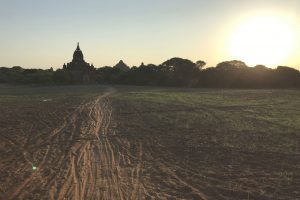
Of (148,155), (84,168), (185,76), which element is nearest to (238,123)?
(148,155)

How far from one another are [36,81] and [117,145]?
260 ft

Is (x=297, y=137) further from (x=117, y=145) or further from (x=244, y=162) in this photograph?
(x=117, y=145)

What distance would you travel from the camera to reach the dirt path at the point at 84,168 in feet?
40.3

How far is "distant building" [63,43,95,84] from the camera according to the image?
97375mm

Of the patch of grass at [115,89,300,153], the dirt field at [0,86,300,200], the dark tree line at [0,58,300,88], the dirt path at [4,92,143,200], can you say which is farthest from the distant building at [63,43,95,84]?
the dirt path at [4,92,143,200]

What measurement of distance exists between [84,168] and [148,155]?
3285 mm

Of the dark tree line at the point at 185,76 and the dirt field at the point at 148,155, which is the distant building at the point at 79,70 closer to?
the dark tree line at the point at 185,76

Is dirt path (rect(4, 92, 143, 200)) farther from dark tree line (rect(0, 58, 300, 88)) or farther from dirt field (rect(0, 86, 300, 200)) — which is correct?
dark tree line (rect(0, 58, 300, 88))

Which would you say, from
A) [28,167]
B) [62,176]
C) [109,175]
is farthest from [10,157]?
Result: [109,175]

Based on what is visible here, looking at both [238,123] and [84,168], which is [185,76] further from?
[84,168]

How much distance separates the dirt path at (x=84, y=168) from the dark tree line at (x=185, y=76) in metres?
56.0

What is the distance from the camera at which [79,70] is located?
327 feet

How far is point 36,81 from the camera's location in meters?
95.2

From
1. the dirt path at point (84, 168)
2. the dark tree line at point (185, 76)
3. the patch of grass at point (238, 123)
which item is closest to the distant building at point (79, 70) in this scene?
the dark tree line at point (185, 76)
